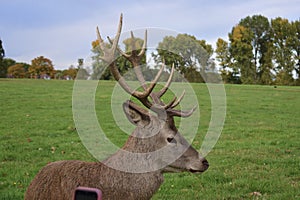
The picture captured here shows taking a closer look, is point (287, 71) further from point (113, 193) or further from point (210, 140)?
point (113, 193)

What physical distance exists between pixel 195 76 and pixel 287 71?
1902 inches

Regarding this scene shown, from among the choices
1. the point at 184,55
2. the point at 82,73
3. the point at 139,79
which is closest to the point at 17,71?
the point at 184,55

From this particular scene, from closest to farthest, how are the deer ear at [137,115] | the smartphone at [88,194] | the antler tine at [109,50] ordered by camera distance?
the smartphone at [88,194]
the deer ear at [137,115]
the antler tine at [109,50]

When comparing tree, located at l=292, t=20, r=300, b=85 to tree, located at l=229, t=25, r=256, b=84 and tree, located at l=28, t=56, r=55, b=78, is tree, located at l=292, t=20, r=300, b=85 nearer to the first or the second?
tree, located at l=229, t=25, r=256, b=84

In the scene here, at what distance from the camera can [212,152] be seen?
816 centimetres

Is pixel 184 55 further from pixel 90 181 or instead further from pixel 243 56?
pixel 243 56

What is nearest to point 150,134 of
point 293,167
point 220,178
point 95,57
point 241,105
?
point 95,57

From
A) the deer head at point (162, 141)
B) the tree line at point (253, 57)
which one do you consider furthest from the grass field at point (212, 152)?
the tree line at point (253, 57)

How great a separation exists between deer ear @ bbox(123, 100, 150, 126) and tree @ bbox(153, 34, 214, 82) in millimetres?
1130

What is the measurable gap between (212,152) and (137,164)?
4757mm

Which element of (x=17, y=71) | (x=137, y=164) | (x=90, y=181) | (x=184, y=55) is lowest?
(x=90, y=181)

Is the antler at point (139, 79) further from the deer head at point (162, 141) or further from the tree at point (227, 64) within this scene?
the tree at point (227, 64)

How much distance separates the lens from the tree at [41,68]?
52281 mm

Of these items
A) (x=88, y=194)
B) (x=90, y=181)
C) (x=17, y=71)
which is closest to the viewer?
(x=88, y=194)
